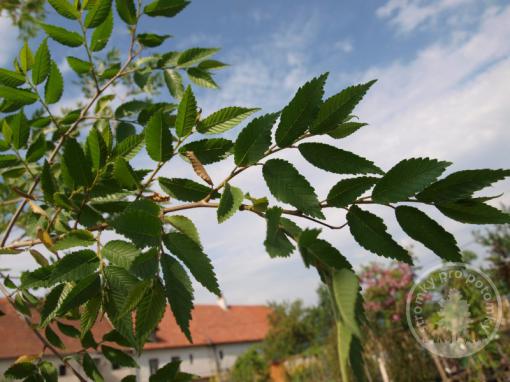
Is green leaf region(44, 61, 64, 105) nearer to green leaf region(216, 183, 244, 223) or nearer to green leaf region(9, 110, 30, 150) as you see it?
green leaf region(9, 110, 30, 150)

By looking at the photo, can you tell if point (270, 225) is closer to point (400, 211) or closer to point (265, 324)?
point (400, 211)

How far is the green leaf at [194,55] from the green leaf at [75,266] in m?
1.14

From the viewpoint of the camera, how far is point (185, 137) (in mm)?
985

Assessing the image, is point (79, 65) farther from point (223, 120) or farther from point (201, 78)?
point (223, 120)

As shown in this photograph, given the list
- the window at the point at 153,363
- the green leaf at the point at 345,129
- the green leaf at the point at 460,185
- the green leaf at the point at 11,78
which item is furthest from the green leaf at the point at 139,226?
the window at the point at 153,363

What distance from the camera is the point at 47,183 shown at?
3.41 feet

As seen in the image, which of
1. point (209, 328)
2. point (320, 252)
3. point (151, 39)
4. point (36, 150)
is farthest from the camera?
point (209, 328)

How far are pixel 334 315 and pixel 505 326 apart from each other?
11.6m

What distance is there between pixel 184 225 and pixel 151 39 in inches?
46.9

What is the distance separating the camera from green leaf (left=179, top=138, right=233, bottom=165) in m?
0.99

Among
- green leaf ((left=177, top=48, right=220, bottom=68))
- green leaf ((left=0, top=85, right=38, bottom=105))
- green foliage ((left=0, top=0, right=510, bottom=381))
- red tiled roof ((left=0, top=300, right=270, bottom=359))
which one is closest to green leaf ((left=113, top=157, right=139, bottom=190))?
green foliage ((left=0, top=0, right=510, bottom=381))

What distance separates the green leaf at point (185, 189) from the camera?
953 millimetres

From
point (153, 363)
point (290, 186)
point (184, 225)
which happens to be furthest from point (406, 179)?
point (153, 363)

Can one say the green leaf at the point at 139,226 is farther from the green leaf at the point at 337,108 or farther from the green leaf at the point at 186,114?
the green leaf at the point at 337,108
